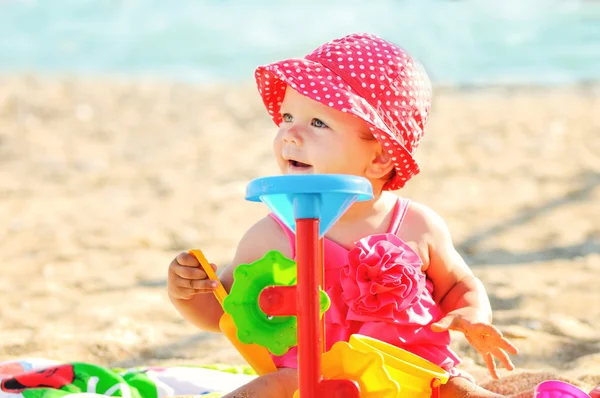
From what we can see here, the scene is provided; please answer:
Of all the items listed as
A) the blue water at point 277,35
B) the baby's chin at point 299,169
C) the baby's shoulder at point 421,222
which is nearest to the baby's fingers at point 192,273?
the baby's chin at point 299,169

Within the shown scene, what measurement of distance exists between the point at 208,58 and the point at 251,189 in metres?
13.3

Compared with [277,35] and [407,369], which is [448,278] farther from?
[277,35]

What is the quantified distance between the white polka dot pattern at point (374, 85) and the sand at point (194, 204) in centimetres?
94

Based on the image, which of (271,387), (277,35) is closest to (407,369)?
(271,387)

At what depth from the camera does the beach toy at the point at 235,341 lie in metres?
1.91

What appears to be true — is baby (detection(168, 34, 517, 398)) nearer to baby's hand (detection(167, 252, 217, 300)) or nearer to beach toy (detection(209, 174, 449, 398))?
baby's hand (detection(167, 252, 217, 300))

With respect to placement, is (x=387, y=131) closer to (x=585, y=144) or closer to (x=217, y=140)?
(x=585, y=144)

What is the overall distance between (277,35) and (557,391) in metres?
16.1

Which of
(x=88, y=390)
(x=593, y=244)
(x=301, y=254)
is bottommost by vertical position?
(x=593, y=244)

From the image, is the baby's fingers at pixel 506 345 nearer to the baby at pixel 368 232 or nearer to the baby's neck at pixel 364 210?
the baby at pixel 368 232

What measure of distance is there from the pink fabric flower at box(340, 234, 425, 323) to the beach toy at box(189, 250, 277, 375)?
249 millimetres

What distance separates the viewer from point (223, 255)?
15.6ft

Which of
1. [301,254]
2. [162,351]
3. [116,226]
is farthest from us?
[116,226]

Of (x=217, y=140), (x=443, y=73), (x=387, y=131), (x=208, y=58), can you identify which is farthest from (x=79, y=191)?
(x=208, y=58)
